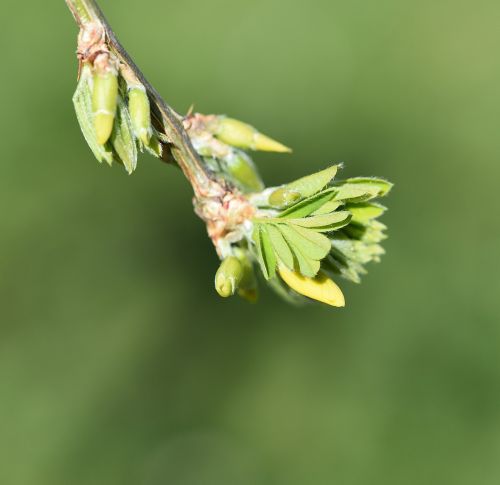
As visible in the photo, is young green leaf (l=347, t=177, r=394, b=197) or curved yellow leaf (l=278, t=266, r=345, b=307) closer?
curved yellow leaf (l=278, t=266, r=345, b=307)

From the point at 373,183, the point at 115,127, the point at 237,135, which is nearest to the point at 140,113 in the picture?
the point at 115,127

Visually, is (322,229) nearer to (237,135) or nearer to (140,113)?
(237,135)

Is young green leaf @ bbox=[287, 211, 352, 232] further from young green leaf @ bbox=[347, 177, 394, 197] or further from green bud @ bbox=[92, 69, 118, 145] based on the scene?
green bud @ bbox=[92, 69, 118, 145]

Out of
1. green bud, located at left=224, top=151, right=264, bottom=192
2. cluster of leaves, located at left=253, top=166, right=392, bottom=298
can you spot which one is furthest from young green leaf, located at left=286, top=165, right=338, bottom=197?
green bud, located at left=224, top=151, right=264, bottom=192

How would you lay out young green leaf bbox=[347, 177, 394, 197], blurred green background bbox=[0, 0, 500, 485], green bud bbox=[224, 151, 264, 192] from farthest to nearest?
1. blurred green background bbox=[0, 0, 500, 485]
2. green bud bbox=[224, 151, 264, 192]
3. young green leaf bbox=[347, 177, 394, 197]

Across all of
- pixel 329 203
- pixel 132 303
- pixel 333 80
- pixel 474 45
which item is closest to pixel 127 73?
pixel 329 203

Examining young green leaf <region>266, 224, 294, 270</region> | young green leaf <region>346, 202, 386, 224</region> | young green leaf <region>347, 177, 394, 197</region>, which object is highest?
young green leaf <region>347, 177, 394, 197</region>

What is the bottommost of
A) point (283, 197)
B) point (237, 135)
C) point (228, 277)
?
point (228, 277)
